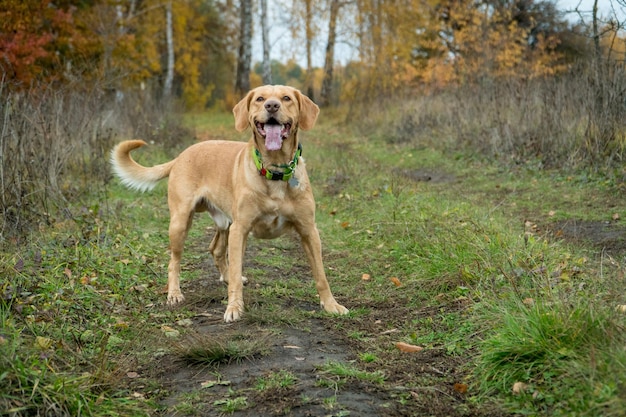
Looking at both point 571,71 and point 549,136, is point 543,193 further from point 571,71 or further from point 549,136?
point 571,71

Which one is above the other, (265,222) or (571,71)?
(571,71)

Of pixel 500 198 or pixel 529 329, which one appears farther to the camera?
pixel 500 198

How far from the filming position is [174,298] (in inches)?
189

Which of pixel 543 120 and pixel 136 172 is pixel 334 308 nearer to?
pixel 136 172

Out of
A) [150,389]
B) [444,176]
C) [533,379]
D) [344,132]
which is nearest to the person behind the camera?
[533,379]

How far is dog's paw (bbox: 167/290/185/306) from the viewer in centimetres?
475

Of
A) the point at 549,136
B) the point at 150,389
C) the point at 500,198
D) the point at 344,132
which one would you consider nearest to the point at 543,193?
the point at 500,198

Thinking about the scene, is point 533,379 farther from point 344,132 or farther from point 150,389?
point 344,132

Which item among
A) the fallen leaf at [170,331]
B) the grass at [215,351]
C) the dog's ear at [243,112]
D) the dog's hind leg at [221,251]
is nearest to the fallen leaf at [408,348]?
the grass at [215,351]

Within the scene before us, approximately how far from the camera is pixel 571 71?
406 inches

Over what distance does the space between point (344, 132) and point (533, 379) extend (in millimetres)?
18840

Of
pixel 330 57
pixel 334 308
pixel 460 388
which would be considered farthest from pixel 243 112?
pixel 330 57

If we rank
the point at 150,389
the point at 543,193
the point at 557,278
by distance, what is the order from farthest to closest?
the point at 543,193 < the point at 557,278 < the point at 150,389

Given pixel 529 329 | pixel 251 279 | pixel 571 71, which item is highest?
pixel 571 71
